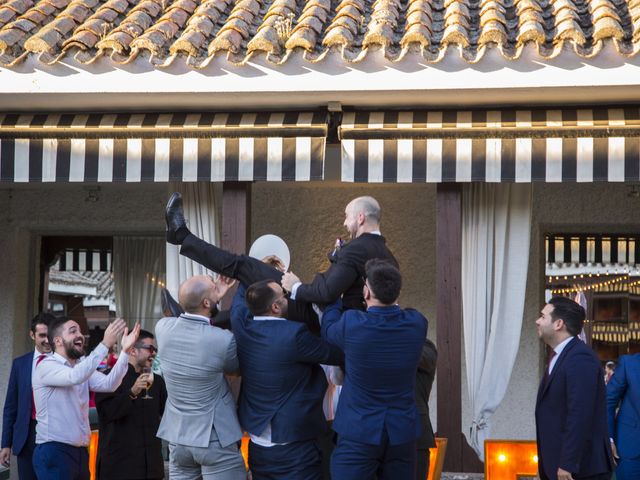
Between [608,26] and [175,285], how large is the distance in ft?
12.3

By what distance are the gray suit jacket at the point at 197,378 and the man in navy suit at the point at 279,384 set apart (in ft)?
0.37

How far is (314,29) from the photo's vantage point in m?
7.78

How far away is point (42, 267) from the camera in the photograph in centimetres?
1070

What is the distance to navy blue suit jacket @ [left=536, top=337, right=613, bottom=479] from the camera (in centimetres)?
607

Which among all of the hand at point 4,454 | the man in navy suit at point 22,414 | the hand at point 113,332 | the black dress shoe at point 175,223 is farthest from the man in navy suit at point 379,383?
the hand at point 4,454

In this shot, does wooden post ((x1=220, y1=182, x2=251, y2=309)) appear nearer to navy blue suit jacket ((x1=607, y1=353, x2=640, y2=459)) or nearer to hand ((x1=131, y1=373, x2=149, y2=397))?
hand ((x1=131, y1=373, x2=149, y2=397))

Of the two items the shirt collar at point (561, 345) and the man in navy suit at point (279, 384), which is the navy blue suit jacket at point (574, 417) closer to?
the shirt collar at point (561, 345)

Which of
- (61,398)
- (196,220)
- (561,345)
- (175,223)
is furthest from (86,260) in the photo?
(561,345)

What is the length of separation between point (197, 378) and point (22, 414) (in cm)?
201

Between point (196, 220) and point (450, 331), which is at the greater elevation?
point (196, 220)

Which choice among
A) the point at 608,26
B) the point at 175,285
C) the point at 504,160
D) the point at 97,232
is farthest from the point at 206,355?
the point at 97,232

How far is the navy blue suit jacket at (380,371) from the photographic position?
18.8 ft

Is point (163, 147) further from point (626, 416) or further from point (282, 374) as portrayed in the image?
point (626, 416)

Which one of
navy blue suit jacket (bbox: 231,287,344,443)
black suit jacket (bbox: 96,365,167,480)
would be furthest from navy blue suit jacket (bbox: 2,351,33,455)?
navy blue suit jacket (bbox: 231,287,344,443)
